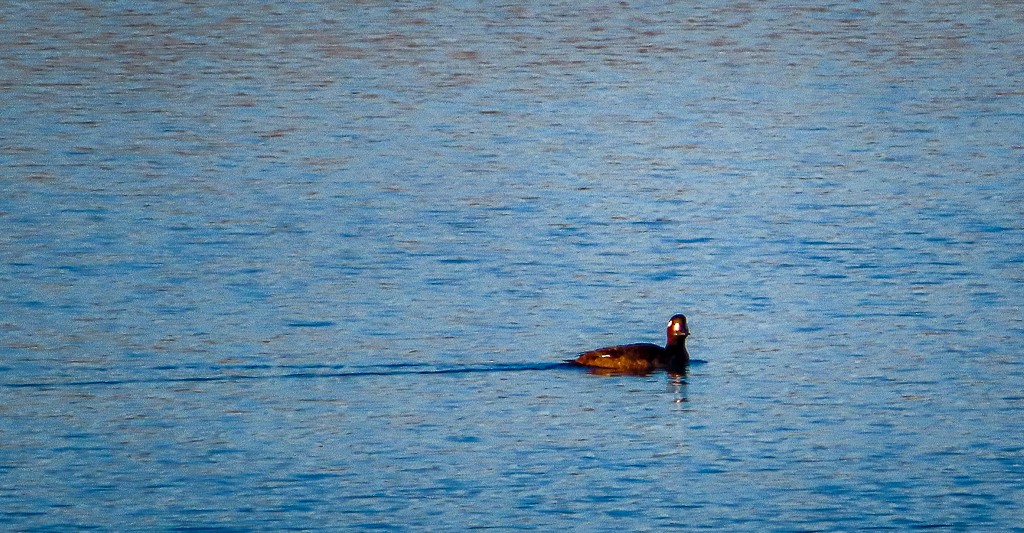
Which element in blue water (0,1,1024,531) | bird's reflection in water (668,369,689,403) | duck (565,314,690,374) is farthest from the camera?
duck (565,314,690,374)

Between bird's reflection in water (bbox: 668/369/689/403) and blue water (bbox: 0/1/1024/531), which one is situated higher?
blue water (bbox: 0/1/1024/531)

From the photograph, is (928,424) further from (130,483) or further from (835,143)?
(835,143)

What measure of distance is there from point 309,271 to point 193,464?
6045mm

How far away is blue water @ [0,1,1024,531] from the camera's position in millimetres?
12266

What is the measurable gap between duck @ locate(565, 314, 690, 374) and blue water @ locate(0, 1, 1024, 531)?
143 millimetres

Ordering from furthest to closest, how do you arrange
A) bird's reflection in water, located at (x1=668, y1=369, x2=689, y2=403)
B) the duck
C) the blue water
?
the duck < bird's reflection in water, located at (x1=668, y1=369, x2=689, y2=403) < the blue water

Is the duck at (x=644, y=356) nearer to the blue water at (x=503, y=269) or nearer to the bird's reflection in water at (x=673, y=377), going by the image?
the bird's reflection in water at (x=673, y=377)

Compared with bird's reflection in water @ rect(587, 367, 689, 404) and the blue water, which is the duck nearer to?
bird's reflection in water @ rect(587, 367, 689, 404)

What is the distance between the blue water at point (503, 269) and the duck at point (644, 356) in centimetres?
14

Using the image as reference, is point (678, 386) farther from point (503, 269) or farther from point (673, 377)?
point (503, 269)

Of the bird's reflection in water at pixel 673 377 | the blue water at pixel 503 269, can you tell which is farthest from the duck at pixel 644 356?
the blue water at pixel 503 269

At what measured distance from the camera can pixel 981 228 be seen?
19969 millimetres

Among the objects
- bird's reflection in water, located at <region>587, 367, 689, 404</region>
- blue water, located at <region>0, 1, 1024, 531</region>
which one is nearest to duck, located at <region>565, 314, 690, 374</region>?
bird's reflection in water, located at <region>587, 367, 689, 404</region>

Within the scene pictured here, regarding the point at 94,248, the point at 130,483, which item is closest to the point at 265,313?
the point at 94,248
